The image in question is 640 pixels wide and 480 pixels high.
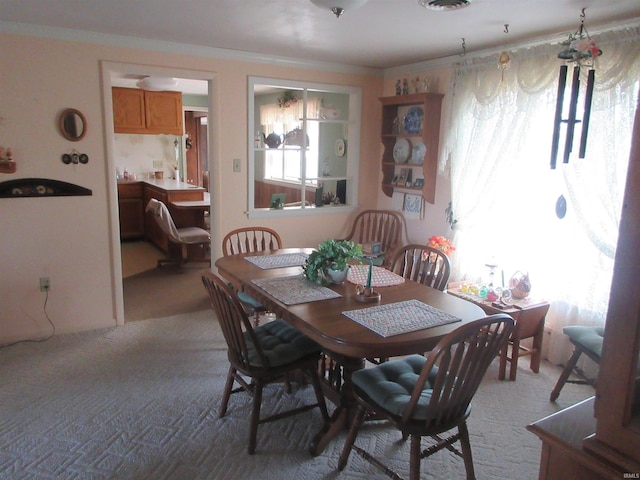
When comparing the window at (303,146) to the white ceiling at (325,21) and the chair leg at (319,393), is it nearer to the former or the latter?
the white ceiling at (325,21)

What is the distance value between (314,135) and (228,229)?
8.27ft

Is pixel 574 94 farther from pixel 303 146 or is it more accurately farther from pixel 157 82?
pixel 157 82

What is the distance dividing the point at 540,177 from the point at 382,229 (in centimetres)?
160

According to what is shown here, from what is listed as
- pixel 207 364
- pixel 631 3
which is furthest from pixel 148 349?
pixel 631 3

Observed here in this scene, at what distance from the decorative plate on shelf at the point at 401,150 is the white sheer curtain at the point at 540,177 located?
0.47m

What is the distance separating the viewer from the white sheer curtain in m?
2.75

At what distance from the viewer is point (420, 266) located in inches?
118

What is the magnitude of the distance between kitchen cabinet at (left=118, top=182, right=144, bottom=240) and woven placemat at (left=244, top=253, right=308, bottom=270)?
13.9 feet

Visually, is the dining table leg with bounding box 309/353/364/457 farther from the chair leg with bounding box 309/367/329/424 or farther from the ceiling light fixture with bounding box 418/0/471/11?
the ceiling light fixture with bounding box 418/0/471/11

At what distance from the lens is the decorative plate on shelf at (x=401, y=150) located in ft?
14.1

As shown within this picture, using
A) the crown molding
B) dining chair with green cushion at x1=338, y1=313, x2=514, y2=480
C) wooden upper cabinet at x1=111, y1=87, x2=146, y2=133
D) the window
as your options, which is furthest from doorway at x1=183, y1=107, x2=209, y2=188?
dining chair with green cushion at x1=338, y1=313, x2=514, y2=480

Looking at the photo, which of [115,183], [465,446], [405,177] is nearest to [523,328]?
[465,446]

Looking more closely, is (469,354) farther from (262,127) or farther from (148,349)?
(262,127)

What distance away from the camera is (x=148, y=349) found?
11.0 ft
